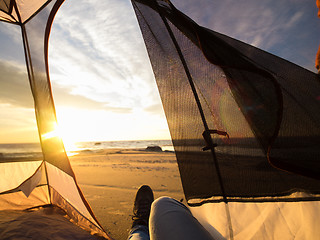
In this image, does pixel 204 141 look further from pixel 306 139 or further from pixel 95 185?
pixel 95 185

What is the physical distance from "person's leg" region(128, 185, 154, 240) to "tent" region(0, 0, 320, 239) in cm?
39

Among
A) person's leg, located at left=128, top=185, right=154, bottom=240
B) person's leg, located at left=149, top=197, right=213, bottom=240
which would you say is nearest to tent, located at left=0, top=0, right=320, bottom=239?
person's leg, located at left=149, top=197, right=213, bottom=240

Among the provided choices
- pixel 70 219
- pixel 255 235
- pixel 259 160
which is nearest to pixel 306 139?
pixel 259 160

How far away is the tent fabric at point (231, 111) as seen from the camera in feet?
2.40

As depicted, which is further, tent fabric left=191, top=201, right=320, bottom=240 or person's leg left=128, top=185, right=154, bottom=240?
person's leg left=128, top=185, right=154, bottom=240

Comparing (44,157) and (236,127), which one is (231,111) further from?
(44,157)

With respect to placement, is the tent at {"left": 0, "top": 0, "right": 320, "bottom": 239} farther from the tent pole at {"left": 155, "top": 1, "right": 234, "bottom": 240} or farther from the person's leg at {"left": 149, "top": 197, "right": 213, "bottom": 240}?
the person's leg at {"left": 149, "top": 197, "right": 213, "bottom": 240}

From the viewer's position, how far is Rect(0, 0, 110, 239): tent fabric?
1.75 meters

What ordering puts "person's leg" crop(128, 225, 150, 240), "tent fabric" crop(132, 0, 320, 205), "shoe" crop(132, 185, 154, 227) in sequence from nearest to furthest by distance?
"tent fabric" crop(132, 0, 320, 205) → "person's leg" crop(128, 225, 150, 240) → "shoe" crop(132, 185, 154, 227)

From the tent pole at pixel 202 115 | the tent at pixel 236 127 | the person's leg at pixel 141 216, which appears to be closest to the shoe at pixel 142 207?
the person's leg at pixel 141 216

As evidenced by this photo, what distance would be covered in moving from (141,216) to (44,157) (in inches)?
59.1

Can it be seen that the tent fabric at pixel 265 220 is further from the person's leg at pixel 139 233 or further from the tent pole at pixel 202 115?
the person's leg at pixel 139 233

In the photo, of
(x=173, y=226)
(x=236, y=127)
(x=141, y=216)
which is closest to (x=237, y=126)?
(x=236, y=127)

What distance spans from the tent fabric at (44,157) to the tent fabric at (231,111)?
135 cm
